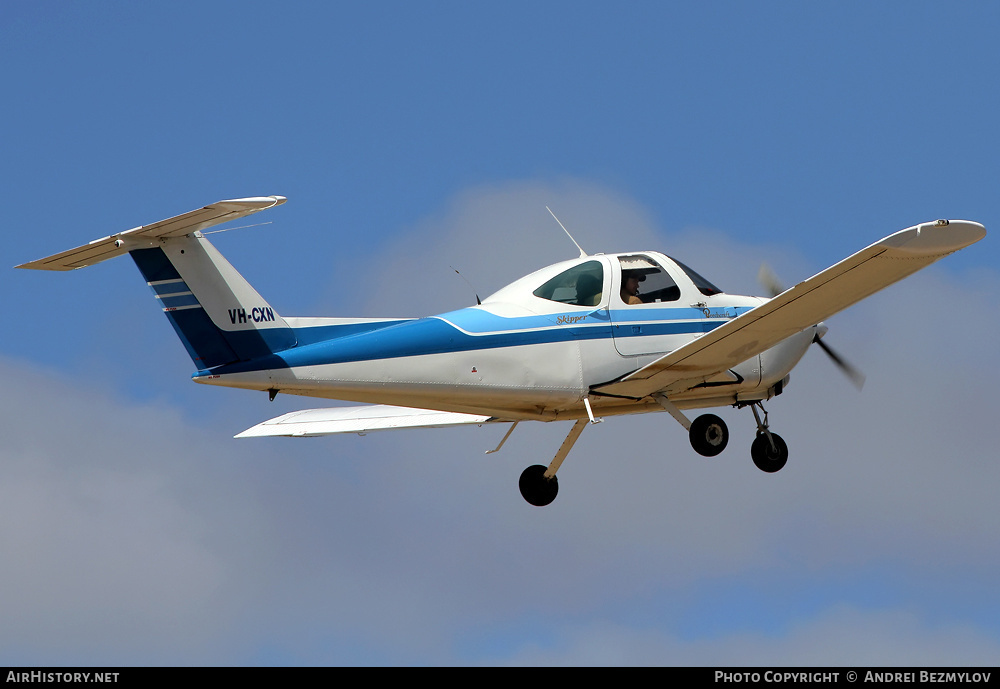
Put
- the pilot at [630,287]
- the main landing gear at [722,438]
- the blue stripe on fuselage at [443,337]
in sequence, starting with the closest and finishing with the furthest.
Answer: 1. the blue stripe on fuselage at [443,337]
2. the pilot at [630,287]
3. the main landing gear at [722,438]

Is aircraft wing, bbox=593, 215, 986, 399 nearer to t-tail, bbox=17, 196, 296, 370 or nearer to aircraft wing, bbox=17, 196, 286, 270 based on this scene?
t-tail, bbox=17, 196, 296, 370

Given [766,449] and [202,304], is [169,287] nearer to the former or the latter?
[202,304]

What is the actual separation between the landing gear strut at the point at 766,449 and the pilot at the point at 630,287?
2.51 meters

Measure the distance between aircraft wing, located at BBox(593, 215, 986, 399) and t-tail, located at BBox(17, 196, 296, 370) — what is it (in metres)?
4.14

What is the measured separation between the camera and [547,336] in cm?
1792

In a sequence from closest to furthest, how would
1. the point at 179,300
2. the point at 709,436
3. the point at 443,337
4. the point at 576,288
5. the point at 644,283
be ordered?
the point at 179,300
the point at 443,337
the point at 576,288
the point at 644,283
the point at 709,436

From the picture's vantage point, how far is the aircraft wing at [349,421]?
21109mm

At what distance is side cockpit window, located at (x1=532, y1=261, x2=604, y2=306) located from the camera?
18.2m

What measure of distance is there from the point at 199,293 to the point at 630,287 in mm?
5118

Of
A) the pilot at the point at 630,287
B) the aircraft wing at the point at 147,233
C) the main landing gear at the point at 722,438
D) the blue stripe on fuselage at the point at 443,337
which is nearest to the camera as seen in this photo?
the aircraft wing at the point at 147,233

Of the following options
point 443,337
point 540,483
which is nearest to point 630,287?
point 443,337

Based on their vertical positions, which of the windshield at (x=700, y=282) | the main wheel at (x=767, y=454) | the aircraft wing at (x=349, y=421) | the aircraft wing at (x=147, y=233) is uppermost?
the aircraft wing at (x=147, y=233)

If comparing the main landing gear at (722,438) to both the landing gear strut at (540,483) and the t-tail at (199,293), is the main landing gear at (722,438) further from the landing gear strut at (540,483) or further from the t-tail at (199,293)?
the t-tail at (199,293)

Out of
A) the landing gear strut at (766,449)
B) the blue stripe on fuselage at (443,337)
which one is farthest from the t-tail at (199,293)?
the landing gear strut at (766,449)
